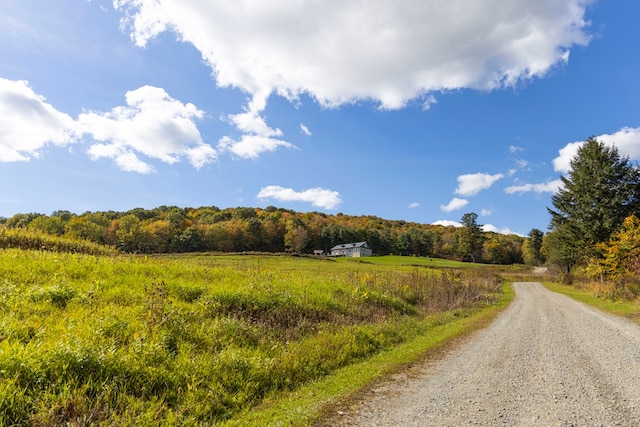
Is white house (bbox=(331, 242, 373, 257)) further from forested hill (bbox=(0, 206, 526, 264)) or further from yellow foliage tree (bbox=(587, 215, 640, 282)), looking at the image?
yellow foliage tree (bbox=(587, 215, 640, 282))

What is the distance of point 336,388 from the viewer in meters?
6.68

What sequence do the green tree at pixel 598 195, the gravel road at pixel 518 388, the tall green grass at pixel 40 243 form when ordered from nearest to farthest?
1. the gravel road at pixel 518 388
2. the tall green grass at pixel 40 243
3. the green tree at pixel 598 195

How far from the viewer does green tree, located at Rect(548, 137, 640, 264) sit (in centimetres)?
3206

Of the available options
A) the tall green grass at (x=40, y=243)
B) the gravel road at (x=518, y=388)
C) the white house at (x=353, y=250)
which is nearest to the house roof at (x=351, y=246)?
the white house at (x=353, y=250)

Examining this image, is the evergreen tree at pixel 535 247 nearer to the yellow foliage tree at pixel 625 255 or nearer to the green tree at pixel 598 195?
the green tree at pixel 598 195

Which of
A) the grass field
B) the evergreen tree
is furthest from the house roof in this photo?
the evergreen tree

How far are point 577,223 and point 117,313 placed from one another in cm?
4099

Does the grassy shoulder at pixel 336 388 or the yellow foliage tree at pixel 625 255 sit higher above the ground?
the yellow foliage tree at pixel 625 255

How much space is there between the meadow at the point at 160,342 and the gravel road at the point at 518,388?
1.49 m

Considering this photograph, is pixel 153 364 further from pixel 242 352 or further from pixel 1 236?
pixel 1 236

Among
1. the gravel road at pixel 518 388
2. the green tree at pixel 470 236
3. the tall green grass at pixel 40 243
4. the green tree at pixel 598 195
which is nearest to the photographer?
the gravel road at pixel 518 388

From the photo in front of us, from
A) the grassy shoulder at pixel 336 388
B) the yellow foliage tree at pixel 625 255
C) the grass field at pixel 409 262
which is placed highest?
the yellow foliage tree at pixel 625 255

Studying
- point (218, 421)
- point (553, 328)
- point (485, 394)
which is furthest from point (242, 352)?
point (553, 328)

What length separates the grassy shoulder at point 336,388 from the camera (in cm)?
533
